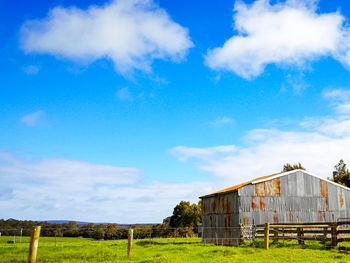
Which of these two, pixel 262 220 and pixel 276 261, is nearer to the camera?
pixel 276 261

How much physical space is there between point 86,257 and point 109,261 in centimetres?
276

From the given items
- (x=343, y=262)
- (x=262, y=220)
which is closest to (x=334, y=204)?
(x=262, y=220)

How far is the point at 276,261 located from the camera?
53.0 feet

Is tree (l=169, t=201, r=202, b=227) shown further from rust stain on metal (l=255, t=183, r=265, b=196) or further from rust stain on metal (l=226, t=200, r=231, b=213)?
rust stain on metal (l=255, t=183, r=265, b=196)

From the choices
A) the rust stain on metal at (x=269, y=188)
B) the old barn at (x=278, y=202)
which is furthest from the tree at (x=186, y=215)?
the rust stain on metal at (x=269, y=188)

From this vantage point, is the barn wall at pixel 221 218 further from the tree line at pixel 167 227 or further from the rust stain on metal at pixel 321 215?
the tree line at pixel 167 227

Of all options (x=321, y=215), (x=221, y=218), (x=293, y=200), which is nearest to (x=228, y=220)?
(x=221, y=218)

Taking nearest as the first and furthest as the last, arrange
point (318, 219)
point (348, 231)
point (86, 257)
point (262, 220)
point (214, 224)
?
point (86, 257)
point (348, 231)
point (262, 220)
point (318, 219)
point (214, 224)

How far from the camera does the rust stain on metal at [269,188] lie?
33.3 metres

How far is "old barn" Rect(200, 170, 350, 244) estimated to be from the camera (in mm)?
32906

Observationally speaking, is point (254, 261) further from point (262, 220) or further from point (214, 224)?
point (214, 224)

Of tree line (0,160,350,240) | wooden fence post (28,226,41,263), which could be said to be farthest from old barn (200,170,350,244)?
tree line (0,160,350,240)

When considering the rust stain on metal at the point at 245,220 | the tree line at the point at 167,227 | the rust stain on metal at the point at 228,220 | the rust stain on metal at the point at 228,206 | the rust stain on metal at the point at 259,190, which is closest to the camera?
the rust stain on metal at the point at 245,220

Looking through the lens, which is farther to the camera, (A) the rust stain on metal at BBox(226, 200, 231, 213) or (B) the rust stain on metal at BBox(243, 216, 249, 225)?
(A) the rust stain on metal at BBox(226, 200, 231, 213)
